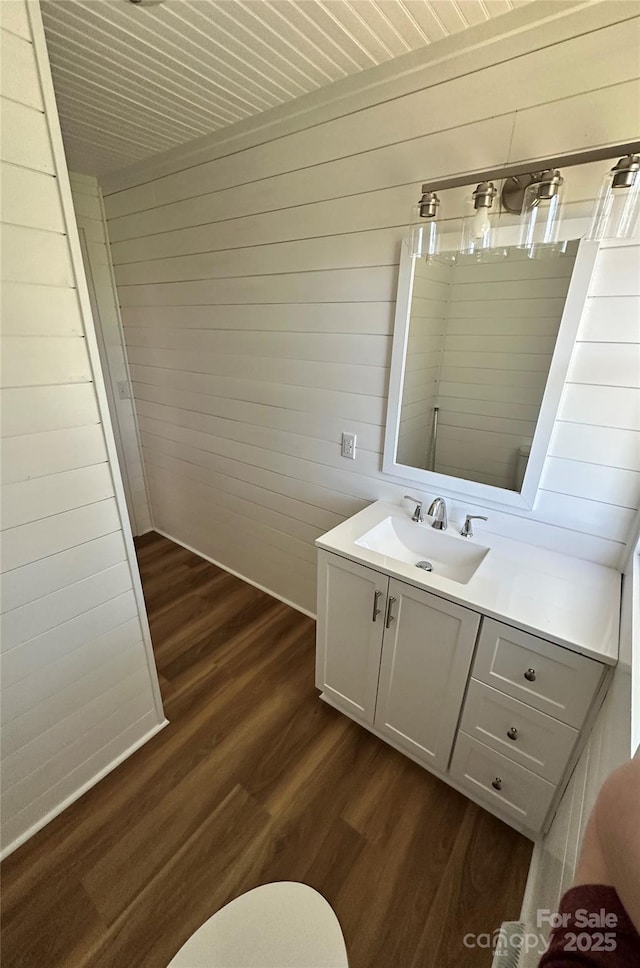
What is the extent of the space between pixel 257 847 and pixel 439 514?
1.33m

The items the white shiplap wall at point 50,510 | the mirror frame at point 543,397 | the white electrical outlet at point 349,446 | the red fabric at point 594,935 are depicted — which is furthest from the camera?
the white electrical outlet at point 349,446

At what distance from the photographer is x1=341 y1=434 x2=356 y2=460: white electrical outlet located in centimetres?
181

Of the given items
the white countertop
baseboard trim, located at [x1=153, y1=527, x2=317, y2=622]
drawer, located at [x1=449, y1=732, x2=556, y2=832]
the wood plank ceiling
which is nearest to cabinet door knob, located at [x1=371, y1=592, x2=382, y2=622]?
the white countertop

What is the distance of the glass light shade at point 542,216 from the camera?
41.6 inches

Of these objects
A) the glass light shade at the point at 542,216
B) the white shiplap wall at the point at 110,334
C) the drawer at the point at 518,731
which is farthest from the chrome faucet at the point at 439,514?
the white shiplap wall at the point at 110,334

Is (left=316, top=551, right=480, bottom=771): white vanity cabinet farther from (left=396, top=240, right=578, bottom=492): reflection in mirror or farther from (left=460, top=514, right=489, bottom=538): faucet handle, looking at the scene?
(left=396, top=240, right=578, bottom=492): reflection in mirror

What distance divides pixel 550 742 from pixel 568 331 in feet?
4.12

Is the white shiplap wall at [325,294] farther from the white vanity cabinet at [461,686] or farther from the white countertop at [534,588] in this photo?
the white vanity cabinet at [461,686]

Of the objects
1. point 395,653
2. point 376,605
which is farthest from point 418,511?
point 395,653

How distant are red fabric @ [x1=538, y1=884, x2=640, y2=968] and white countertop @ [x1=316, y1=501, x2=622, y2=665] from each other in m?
0.69

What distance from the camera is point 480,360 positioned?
1463 mm

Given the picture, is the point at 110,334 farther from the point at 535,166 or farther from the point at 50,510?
the point at 535,166

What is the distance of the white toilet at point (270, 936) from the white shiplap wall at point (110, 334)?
2.74 meters

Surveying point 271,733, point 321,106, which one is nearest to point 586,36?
point 321,106
